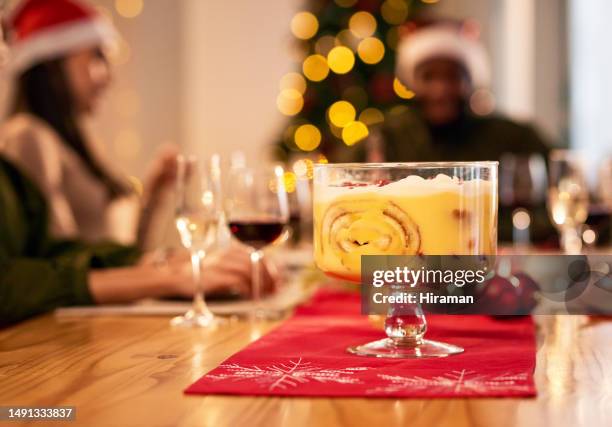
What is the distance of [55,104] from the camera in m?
3.14

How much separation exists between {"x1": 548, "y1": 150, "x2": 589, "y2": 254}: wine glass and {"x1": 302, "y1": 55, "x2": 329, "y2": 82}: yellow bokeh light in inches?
141

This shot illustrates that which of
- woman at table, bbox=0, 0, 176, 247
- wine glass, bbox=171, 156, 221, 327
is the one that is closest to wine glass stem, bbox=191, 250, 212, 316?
wine glass, bbox=171, 156, 221, 327

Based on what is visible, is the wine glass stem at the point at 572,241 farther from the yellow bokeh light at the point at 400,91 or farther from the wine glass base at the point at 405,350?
the yellow bokeh light at the point at 400,91

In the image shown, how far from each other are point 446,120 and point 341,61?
1685 millimetres

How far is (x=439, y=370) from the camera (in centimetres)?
98

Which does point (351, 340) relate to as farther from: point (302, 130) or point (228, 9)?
point (228, 9)

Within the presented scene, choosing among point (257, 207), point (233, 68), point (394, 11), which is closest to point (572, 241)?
point (257, 207)

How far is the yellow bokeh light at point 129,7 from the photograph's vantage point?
5.77 m

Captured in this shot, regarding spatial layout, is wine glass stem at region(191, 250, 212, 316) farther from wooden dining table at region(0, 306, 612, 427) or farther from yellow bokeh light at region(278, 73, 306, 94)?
yellow bokeh light at region(278, 73, 306, 94)

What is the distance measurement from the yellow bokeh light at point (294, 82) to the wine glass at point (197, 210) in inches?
164

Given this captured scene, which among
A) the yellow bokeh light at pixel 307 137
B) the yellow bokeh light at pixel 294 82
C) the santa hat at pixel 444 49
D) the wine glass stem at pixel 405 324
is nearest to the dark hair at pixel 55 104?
the santa hat at pixel 444 49

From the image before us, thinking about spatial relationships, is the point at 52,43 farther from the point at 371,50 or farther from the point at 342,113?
the point at 371,50

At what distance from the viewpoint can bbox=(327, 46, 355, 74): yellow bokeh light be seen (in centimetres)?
544

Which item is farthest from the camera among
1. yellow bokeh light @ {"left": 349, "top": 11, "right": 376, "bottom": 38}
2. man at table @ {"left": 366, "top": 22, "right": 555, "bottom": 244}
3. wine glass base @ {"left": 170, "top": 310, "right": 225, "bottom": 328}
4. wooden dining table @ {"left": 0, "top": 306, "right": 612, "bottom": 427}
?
yellow bokeh light @ {"left": 349, "top": 11, "right": 376, "bottom": 38}
